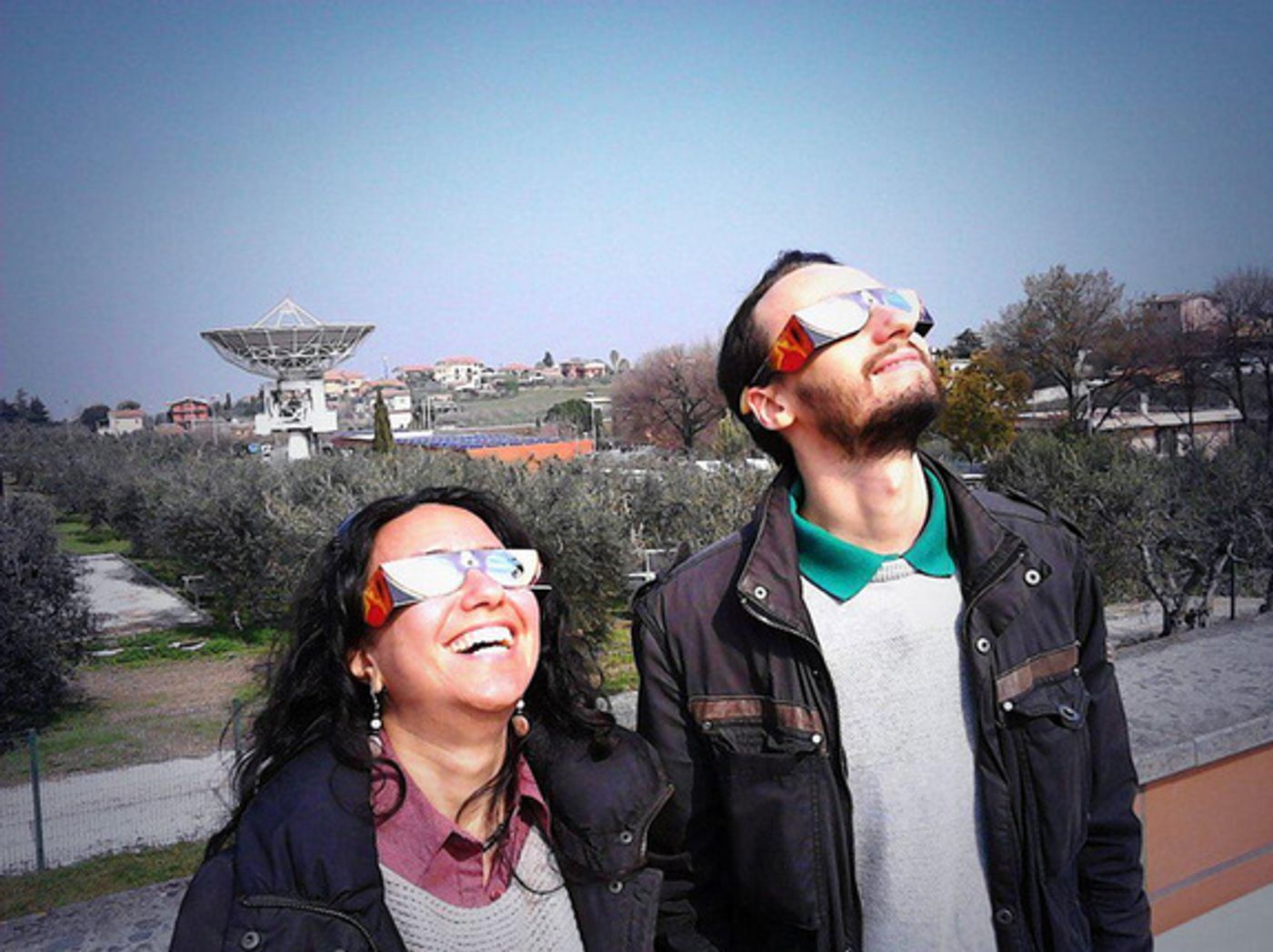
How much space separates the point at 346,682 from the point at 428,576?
0.90 ft

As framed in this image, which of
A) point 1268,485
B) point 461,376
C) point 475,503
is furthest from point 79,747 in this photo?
point 461,376

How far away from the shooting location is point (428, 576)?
1681 mm

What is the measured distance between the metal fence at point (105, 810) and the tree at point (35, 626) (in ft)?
12.8

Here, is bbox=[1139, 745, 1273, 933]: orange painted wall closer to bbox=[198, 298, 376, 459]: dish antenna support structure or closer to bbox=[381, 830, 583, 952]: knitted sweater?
bbox=[381, 830, 583, 952]: knitted sweater

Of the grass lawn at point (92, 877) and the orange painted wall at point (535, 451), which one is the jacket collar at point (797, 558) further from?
the orange painted wall at point (535, 451)

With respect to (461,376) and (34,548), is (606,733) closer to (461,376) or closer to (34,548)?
(34,548)

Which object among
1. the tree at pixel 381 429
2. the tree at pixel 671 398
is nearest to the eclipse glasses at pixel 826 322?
the tree at pixel 381 429

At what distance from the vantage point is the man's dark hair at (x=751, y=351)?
1.98 metres

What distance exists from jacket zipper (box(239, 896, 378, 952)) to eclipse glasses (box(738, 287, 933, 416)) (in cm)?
119

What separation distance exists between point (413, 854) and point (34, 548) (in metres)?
17.7

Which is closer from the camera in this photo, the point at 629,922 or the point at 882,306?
the point at 629,922

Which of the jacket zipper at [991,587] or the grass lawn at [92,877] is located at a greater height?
the jacket zipper at [991,587]

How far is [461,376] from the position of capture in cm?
14375

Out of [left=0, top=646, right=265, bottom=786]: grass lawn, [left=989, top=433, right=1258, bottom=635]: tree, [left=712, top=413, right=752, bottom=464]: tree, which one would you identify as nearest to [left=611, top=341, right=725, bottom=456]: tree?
[left=712, top=413, right=752, bottom=464]: tree
